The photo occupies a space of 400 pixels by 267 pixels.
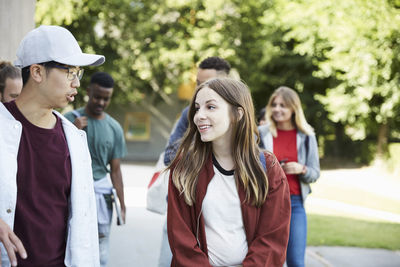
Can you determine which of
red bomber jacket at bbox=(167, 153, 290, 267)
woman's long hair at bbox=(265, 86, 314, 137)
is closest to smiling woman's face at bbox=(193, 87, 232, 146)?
red bomber jacket at bbox=(167, 153, 290, 267)

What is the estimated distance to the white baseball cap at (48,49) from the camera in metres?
2.35

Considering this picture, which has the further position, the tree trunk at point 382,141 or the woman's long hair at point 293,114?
the tree trunk at point 382,141

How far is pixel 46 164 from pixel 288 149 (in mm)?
3238

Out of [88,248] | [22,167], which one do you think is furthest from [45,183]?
[88,248]

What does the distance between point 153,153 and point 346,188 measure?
58.2 ft

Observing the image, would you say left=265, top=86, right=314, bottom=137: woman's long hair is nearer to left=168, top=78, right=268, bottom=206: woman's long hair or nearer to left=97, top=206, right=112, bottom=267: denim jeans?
left=97, top=206, right=112, bottom=267: denim jeans

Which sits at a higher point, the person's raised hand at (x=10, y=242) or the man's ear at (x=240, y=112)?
the man's ear at (x=240, y=112)

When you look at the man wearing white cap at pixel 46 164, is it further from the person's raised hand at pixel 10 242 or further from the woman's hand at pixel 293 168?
the woman's hand at pixel 293 168

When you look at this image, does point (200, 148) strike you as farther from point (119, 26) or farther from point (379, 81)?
Answer: point (119, 26)

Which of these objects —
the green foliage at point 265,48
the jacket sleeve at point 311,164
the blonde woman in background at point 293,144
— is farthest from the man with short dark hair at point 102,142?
the green foliage at point 265,48

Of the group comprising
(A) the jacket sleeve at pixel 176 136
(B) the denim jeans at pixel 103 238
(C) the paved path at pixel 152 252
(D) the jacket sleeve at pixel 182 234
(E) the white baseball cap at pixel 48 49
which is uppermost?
(E) the white baseball cap at pixel 48 49

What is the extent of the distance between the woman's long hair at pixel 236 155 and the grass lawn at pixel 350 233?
5.55 m

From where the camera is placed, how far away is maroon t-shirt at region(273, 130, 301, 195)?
493 cm

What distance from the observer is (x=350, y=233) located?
8758 millimetres
